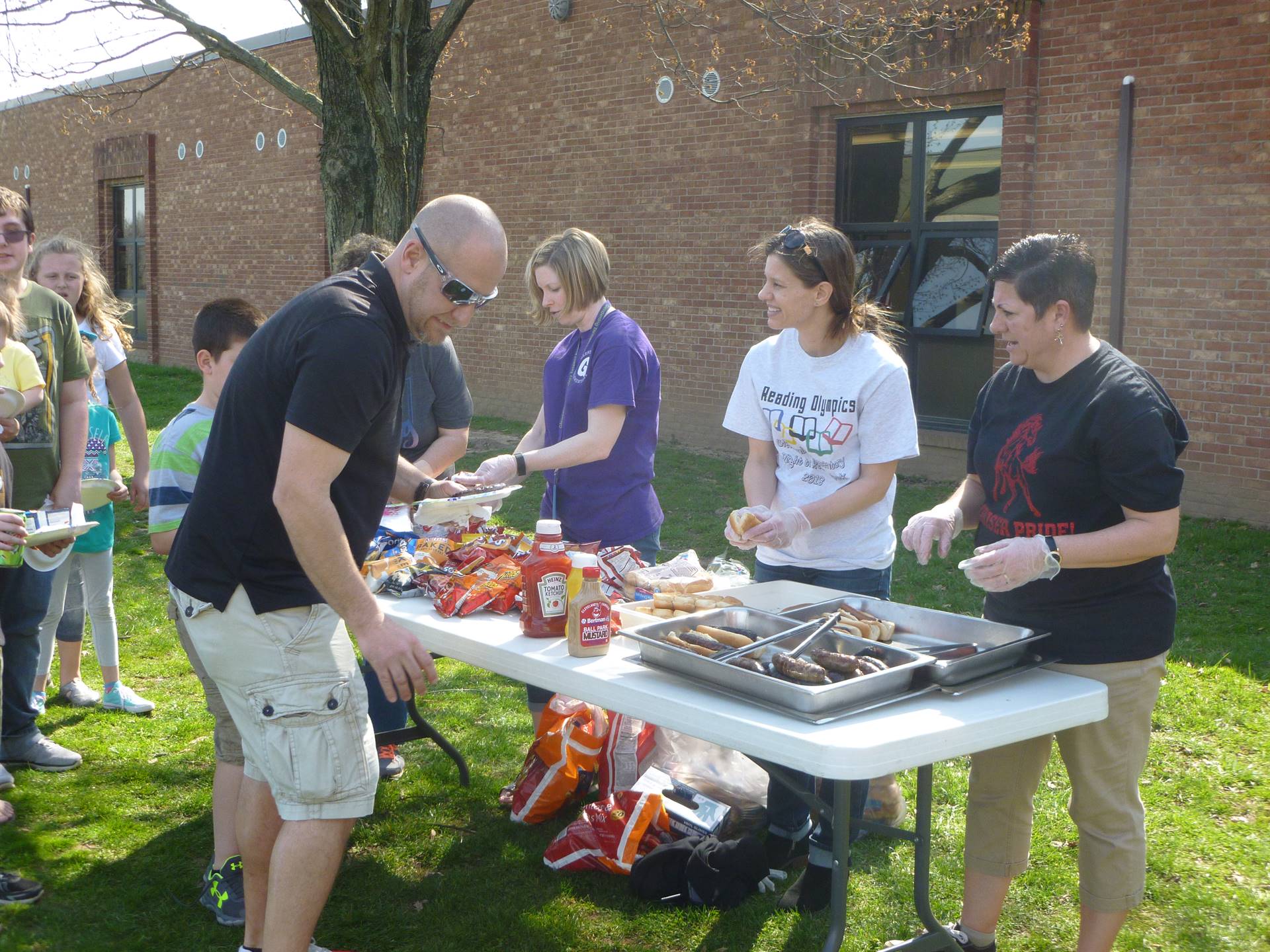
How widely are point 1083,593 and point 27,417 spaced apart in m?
3.55

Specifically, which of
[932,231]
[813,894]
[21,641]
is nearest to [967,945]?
[813,894]

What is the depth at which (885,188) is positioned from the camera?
1038cm

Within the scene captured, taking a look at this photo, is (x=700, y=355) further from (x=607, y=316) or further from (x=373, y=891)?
(x=373, y=891)

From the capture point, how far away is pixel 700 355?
1172 centimetres

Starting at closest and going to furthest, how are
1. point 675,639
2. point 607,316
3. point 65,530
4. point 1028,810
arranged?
point 675,639, point 1028,810, point 65,530, point 607,316

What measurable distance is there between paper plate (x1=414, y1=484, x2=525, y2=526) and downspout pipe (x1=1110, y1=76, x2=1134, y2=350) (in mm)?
6676

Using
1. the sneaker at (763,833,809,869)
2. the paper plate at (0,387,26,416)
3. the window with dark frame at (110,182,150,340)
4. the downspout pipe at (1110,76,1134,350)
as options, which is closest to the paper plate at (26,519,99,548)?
the paper plate at (0,387,26,416)

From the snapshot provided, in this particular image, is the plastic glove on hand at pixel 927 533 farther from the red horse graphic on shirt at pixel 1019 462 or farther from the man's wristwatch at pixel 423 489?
Answer: the man's wristwatch at pixel 423 489

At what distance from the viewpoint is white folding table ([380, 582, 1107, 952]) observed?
2.18 meters

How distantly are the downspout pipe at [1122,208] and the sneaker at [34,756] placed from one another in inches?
301

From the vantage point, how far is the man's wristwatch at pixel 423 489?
3506 mm

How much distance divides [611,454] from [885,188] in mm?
7370

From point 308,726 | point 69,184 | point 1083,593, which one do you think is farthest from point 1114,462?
point 69,184

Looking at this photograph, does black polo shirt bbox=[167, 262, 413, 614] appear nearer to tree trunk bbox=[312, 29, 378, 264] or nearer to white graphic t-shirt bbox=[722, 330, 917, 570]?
white graphic t-shirt bbox=[722, 330, 917, 570]
